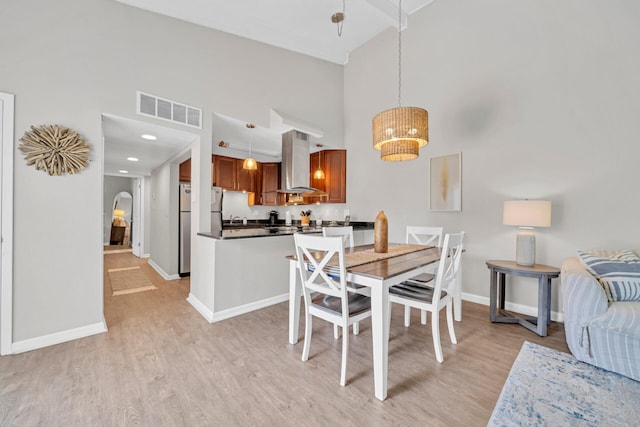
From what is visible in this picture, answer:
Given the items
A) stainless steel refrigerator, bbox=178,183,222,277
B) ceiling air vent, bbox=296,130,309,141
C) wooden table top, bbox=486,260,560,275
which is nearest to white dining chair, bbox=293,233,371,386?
wooden table top, bbox=486,260,560,275

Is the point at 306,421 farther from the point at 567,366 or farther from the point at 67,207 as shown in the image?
the point at 67,207

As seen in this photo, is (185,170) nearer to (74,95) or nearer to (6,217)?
(74,95)

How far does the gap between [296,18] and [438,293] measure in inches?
159

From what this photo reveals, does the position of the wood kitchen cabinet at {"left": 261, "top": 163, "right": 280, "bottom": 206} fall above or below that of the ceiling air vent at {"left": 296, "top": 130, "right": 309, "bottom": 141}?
below

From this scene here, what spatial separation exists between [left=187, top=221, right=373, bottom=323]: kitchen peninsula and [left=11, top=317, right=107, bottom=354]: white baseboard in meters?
0.91

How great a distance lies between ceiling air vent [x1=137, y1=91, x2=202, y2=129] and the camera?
8.68 ft

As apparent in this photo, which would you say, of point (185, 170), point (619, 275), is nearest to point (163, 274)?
point (185, 170)

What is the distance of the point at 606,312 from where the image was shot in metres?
1.77

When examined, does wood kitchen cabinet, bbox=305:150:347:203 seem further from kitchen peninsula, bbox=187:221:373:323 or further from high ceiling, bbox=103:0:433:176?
kitchen peninsula, bbox=187:221:373:323

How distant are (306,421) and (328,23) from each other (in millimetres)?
4715

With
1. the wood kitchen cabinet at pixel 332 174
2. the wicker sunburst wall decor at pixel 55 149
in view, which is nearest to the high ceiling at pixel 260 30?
the wicker sunburst wall decor at pixel 55 149

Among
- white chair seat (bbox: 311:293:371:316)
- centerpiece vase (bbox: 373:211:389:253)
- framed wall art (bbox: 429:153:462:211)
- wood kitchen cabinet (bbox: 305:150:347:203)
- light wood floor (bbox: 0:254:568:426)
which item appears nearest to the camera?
light wood floor (bbox: 0:254:568:426)

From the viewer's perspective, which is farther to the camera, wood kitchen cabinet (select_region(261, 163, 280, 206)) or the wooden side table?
wood kitchen cabinet (select_region(261, 163, 280, 206))

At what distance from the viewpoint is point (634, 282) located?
72.2 inches
